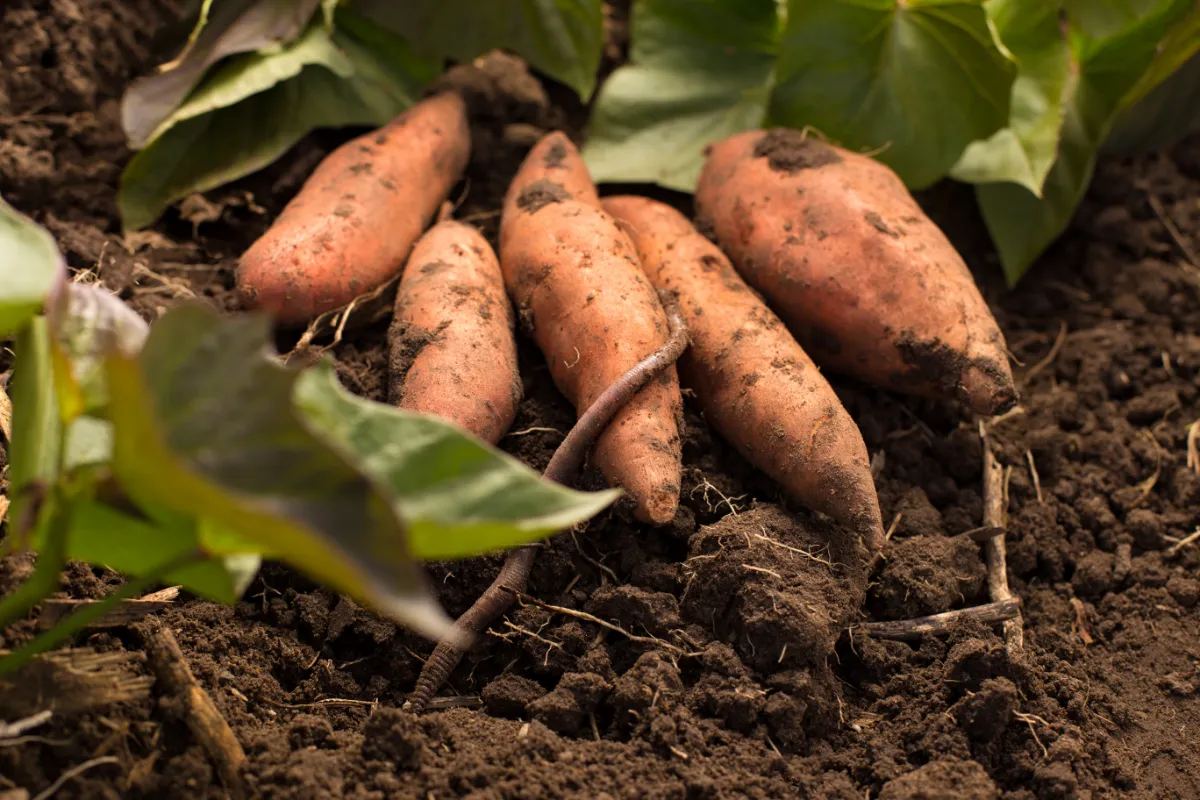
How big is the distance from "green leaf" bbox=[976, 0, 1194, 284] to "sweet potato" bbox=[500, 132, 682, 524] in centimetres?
70

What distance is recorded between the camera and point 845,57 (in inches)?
64.4

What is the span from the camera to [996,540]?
1.38 meters

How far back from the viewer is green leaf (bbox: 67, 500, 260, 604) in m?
0.83

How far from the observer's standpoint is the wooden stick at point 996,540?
1277mm

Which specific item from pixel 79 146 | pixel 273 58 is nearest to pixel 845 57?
pixel 273 58

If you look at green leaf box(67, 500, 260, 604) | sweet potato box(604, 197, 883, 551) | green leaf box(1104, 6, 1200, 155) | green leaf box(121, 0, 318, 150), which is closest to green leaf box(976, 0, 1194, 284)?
green leaf box(1104, 6, 1200, 155)

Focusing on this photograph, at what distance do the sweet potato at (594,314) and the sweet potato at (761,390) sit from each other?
62 mm

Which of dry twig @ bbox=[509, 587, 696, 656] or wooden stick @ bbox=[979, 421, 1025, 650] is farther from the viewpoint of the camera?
wooden stick @ bbox=[979, 421, 1025, 650]

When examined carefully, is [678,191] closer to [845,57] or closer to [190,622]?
[845,57]

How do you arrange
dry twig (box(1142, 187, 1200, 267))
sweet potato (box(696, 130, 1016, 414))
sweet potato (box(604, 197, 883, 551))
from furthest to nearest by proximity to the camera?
1. dry twig (box(1142, 187, 1200, 267))
2. sweet potato (box(696, 130, 1016, 414))
3. sweet potato (box(604, 197, 883, 551))

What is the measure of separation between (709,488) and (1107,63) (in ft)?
3.61

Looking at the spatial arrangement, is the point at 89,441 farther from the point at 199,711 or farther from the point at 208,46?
the point at 208,46

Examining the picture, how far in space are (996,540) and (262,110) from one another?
1.31 meters

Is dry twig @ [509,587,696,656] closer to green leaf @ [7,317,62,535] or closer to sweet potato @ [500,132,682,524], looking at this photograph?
sweet potato @ [500,132,682,524]
